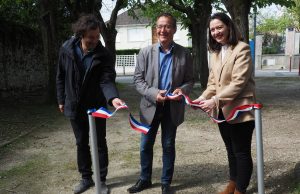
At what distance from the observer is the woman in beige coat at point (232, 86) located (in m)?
3.59

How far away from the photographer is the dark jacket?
4.18m

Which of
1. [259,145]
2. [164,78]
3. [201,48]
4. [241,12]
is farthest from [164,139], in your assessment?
[201,48]

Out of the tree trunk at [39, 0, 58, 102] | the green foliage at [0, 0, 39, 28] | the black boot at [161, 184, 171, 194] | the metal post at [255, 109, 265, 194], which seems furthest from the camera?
the green foliage at [0, 0, 39, 28]

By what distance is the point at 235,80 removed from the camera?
3.57 metres

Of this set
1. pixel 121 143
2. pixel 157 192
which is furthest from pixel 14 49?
pixel 157 192

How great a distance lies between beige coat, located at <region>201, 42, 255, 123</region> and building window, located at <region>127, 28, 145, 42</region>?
44.3m

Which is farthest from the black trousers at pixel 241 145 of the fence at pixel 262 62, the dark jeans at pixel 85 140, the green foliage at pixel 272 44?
the green foliage at pixel 272 44

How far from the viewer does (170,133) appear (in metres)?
4.25

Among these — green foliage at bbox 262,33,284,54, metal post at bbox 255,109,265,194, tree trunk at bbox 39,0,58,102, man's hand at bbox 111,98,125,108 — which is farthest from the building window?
metal post at bbox 255,109,265,194

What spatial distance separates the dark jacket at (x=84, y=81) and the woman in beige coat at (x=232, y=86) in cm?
108

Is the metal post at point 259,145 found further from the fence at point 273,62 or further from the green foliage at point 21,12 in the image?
the fence at point 273,62

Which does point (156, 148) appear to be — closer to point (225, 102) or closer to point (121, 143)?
point (121, 143)

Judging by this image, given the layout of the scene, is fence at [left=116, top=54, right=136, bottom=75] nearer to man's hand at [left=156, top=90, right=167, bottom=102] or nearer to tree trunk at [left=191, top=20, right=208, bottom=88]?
tree trunk at [left=191, top=20, right=208, bottom=88]

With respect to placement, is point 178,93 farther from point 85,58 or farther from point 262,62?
point 262,62
